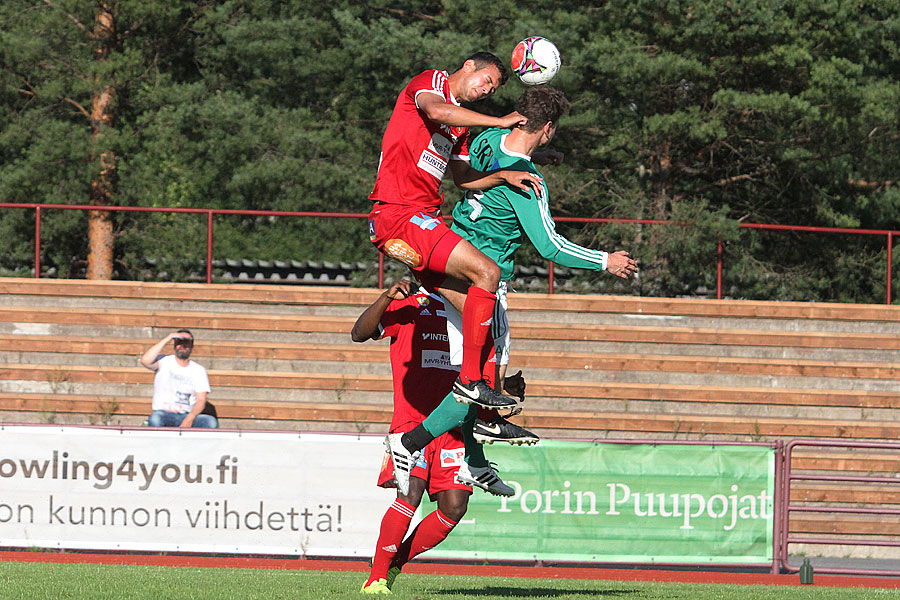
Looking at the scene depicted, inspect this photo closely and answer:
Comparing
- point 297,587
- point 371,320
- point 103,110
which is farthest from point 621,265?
point 103,110

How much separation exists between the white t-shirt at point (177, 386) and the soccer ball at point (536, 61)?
292 inches

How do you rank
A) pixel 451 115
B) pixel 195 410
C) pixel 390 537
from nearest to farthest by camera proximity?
pixel 451 115
pixel 390 537
pixel 195 410

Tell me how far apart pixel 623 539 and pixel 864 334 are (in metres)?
7.40

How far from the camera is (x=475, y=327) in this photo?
6.38 meters

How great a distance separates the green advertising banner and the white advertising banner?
3.59ft

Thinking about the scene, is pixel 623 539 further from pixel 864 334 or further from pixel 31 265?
pixel 31 265

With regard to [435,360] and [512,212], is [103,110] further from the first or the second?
[512,212]

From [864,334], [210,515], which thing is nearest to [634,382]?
[864,334]

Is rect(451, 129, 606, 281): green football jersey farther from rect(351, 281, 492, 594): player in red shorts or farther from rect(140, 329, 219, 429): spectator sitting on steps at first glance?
rect(140, 329, 219, 429): spectator sitting on steps

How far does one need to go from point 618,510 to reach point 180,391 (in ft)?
16.5

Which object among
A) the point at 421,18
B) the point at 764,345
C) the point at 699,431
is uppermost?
the point at 421,18

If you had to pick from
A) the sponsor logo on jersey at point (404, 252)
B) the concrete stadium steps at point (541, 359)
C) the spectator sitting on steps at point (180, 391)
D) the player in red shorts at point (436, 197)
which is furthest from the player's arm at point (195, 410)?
the sponsor logo on jersey at point (404, 252)

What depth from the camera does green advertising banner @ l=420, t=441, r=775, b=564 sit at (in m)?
11.2

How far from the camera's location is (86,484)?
36.4 ft
